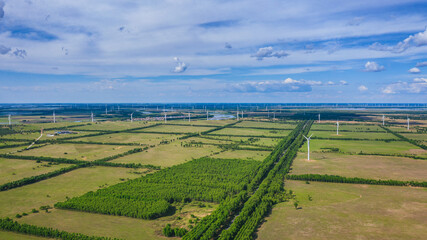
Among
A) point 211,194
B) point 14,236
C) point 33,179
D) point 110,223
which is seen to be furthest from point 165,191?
point 33,179

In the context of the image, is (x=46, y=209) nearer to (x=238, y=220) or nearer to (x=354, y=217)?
(x=238, y=220)

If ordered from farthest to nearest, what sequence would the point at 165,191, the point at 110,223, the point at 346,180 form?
the point at 346,180 → the point at 165,191 → the point at 110,223

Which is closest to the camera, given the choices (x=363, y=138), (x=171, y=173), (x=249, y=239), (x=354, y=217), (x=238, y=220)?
(x=249, y=239)

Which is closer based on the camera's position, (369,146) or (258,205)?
(258,205)

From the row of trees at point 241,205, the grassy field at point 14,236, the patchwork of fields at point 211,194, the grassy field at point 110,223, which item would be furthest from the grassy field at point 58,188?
the row of trees at point 241,205

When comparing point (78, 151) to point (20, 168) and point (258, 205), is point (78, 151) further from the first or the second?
point (258, 205)

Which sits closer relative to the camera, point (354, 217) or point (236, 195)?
point (354, 217)

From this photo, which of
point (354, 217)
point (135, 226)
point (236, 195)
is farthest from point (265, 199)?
point (135, 226)
